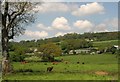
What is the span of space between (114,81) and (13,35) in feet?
68.4

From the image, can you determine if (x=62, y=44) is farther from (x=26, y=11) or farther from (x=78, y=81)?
(x=78, y=81)

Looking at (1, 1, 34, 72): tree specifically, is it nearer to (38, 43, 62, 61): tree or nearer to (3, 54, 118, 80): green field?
(3, 54, 118, 80): green field

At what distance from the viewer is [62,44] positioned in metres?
139

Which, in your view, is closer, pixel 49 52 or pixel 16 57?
pixel 16 57

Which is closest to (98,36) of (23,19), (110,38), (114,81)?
(110,38)

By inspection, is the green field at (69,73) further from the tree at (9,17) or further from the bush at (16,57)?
the bush at (16,57)

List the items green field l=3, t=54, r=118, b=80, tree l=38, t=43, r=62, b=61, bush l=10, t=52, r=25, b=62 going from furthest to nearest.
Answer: tree l=38, t=43, r=62, b=61 → bush l=10, t=52, r=25, b=62 → green field l=3, t=54, r=118, b=80

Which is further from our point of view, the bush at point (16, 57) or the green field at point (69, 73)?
the bush at point (16, 57)

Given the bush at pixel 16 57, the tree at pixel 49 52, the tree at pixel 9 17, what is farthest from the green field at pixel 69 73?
the tree at pixel 49 52

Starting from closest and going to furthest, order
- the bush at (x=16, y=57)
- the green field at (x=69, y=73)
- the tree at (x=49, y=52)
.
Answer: the green field at (x=69, y=73) → the bush at (x=16, y=57) → the tree at (x=49, y=52)

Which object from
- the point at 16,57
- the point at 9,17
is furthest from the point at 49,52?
the point at 9,17

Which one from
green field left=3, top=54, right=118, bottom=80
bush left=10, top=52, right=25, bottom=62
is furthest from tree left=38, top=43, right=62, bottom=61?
green field left=3, top=54, right=118, bottom=80

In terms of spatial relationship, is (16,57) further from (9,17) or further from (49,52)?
(9,17)

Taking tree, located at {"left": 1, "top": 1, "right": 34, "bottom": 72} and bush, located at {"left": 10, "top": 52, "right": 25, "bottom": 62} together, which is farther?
bush, located at {"left": 10, "top": 52, "right": 25, "bottom": 62}
